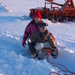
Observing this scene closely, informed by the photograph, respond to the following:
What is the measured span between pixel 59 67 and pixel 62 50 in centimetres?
61

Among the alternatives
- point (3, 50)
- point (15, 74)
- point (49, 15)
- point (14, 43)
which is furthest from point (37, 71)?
point (49, 15)

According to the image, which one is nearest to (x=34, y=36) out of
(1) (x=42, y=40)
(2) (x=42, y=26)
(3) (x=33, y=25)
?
(1) (x=42, y=40)

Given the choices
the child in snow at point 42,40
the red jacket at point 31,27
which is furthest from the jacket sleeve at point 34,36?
the red jacket at point 31,27

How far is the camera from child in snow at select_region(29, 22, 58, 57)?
12.0ft

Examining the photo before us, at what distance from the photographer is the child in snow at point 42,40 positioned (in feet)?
12.0

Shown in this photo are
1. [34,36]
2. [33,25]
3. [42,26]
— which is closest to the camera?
[42,26]

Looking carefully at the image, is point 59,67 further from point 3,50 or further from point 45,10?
point 45,10

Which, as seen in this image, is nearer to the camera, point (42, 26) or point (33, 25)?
point (42, 26)

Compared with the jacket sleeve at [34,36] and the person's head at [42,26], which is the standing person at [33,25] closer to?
the jacket sleeve at [34,36]

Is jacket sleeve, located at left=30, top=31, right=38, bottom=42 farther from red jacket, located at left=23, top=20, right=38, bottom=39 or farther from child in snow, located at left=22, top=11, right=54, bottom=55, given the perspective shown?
red jacket, located at left=23, top=20, right=38, bottom=39

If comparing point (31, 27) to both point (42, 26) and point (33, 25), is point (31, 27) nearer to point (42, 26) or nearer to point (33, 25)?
point (33, 25)

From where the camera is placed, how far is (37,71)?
289cm

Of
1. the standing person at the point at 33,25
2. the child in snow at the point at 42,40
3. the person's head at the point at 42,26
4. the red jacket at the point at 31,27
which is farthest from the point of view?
the red jacket at the point at 31,27

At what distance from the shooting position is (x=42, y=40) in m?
3.77
